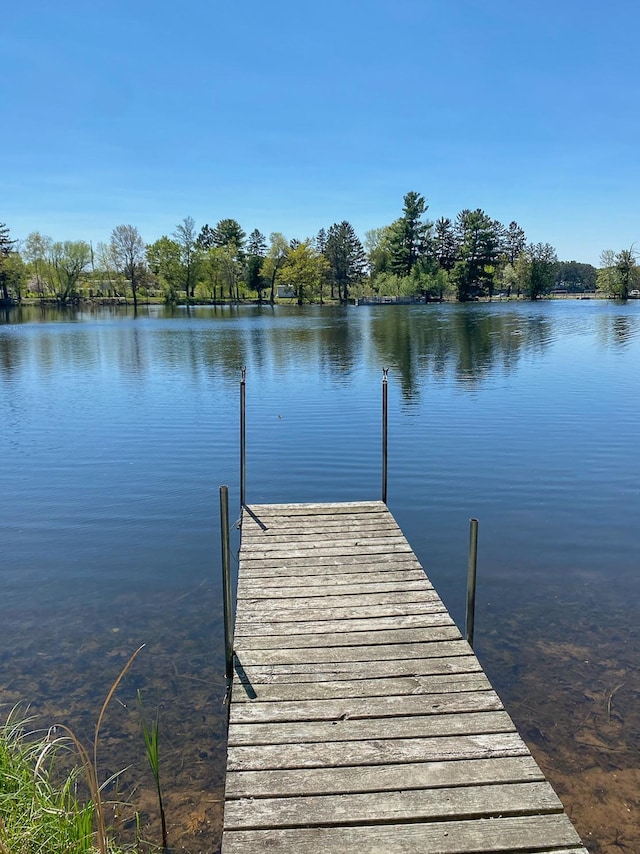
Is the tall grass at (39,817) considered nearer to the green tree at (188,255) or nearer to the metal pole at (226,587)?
the metal pole at (226,587)

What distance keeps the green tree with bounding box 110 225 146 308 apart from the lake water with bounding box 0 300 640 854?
7718cm

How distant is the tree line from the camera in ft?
300

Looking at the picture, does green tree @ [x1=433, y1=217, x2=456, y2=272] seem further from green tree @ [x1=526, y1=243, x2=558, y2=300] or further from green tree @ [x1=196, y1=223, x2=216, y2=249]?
green tree @ [x1=196, y1=223, x2=216, y2=249]

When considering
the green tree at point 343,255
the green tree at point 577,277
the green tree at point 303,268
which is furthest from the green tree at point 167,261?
the green tree at point 577,277

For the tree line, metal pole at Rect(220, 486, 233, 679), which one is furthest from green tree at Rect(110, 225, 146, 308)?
metal pole at Rect(220, 486, 233, 679)

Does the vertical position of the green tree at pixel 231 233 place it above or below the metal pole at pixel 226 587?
above

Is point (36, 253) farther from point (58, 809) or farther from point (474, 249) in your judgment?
point (58, 809)

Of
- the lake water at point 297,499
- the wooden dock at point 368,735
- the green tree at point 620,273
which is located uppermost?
the green tree at point 620,273

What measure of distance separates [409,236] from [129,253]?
4260 centimetres

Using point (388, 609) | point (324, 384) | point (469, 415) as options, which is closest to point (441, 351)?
point (324, 384)

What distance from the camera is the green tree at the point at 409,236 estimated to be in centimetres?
8969

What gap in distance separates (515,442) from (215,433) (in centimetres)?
714

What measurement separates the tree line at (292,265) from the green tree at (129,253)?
15cm

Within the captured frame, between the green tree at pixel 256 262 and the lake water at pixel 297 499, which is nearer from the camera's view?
the lake water at pixel 297 499
